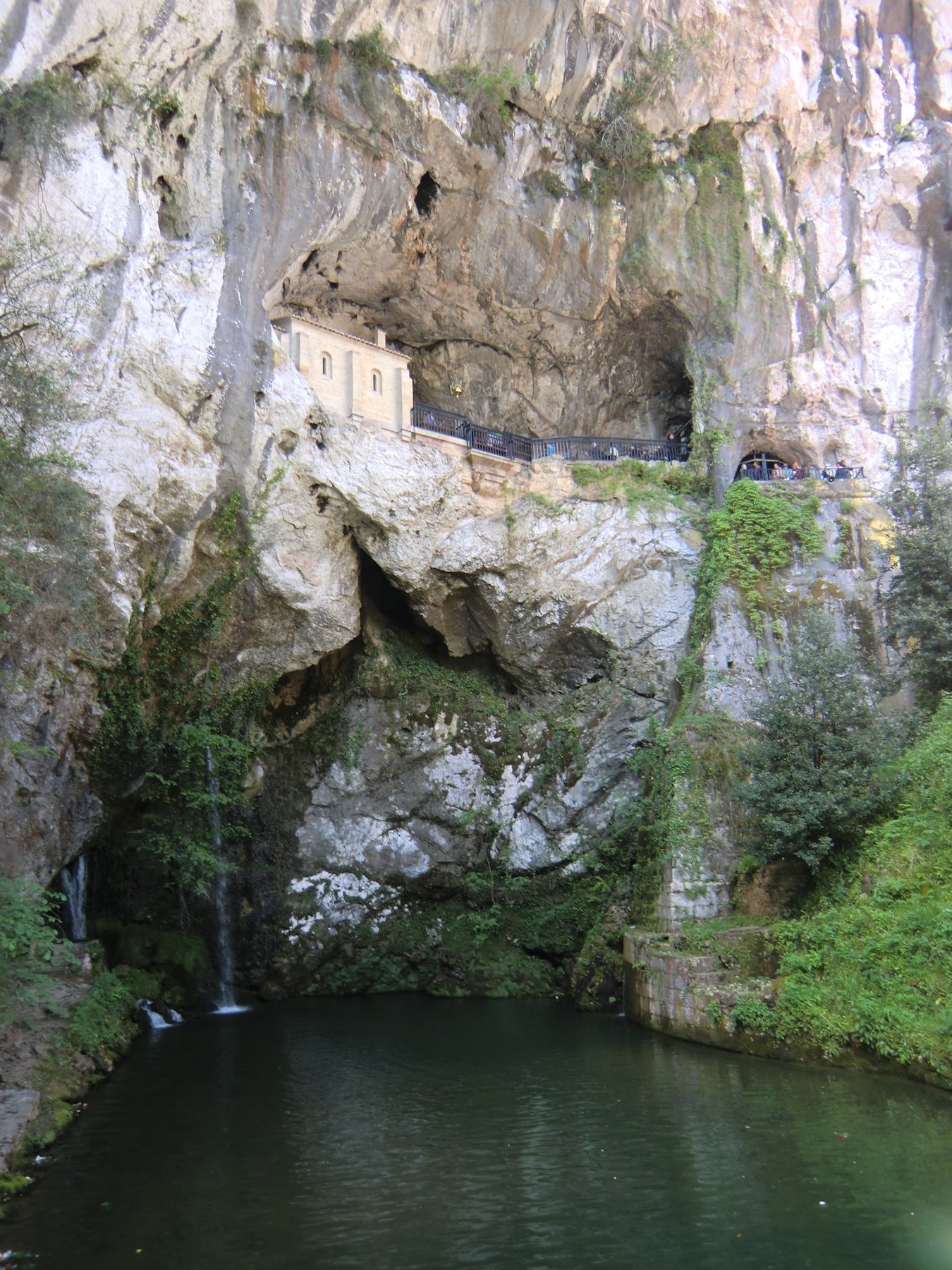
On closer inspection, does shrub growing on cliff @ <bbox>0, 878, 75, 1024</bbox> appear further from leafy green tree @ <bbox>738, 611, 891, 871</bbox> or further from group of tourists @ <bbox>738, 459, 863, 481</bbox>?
group of tourists @ <bbox>738, 459, 863, 481</bbox>

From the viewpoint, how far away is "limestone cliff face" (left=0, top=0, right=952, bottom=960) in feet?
55.0

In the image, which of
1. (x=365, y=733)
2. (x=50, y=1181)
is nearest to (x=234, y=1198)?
(x=50, y=1181)

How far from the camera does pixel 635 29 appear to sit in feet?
75.9

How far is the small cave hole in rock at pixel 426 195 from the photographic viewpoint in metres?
22.9

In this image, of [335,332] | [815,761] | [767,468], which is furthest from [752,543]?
[335,332]

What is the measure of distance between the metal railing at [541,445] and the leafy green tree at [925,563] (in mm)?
6563

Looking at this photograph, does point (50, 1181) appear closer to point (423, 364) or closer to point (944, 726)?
point (944, 726)

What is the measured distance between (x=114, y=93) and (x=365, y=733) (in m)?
14.0

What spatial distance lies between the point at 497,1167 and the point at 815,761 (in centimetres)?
906

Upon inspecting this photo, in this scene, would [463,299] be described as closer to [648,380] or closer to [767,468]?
[648,380]

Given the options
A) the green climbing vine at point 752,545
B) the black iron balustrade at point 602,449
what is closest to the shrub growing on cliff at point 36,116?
the black iron balustrade at point 602,449

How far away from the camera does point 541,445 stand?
85.9 feet

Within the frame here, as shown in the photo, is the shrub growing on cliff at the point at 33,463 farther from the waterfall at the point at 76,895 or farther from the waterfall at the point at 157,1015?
the waterfall at the point at 157,1015

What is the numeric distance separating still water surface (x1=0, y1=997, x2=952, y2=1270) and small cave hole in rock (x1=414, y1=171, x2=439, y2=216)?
18565 millimetres
